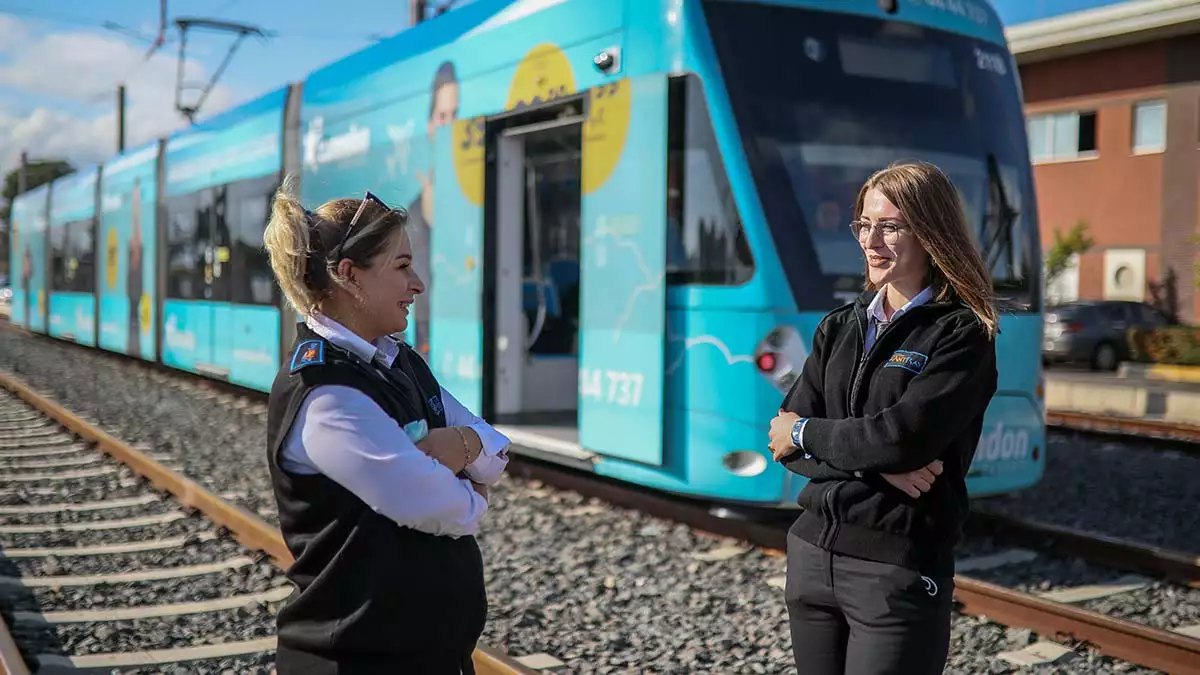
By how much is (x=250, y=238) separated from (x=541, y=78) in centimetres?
598

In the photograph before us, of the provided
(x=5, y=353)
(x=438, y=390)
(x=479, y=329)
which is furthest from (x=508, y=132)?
(x=5, y=353)

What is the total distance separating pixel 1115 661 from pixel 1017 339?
2.22m

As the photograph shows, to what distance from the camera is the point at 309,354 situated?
2.01 metres

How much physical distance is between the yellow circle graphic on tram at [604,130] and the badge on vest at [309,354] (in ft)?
15.5

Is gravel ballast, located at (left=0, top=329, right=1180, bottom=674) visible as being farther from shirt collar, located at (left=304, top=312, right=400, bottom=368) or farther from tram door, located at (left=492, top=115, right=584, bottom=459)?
shirt collar, located at (left=304, top=312, right=400, bottom=368)

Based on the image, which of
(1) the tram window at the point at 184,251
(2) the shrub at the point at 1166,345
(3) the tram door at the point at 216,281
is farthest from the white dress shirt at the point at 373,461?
(2) the shrub at the point at 1166,345

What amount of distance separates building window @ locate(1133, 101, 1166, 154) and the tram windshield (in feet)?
75.1

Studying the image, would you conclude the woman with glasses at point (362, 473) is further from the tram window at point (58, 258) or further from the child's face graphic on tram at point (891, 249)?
the tram window at point (58, 258)

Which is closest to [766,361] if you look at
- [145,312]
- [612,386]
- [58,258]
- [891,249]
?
[612,386]

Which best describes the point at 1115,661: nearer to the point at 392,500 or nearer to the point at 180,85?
the point at 392,500

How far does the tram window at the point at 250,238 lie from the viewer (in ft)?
38.4

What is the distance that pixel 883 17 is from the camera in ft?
21.2

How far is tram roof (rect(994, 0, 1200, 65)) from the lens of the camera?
84.3 feet

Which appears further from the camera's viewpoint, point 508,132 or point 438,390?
point 508,132
